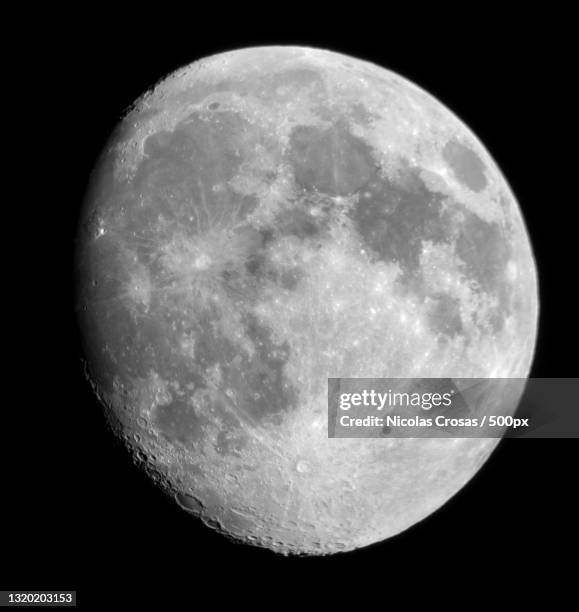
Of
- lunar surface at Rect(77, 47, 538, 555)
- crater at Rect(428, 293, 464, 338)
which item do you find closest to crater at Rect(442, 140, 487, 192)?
lunar surface at Rect(77, 47, 538, 555)

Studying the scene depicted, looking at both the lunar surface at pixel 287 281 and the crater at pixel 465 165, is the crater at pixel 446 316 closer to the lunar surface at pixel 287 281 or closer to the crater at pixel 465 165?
the lunar surface at pixel 287 281

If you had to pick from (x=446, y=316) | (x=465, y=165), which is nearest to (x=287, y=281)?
(x=446, y=316)

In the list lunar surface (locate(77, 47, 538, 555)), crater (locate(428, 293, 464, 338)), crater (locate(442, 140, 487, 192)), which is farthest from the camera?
crater (locate(442, 140, 487, 192))

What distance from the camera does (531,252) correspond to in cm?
659

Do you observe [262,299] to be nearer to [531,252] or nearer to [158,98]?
[158,98]

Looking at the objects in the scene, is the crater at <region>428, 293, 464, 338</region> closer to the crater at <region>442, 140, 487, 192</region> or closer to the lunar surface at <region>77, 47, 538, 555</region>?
the lunar surface at <region>77, 47, 538, 555</region>

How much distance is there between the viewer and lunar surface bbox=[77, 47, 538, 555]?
533 cm

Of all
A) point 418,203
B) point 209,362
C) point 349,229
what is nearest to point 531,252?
point 418,203

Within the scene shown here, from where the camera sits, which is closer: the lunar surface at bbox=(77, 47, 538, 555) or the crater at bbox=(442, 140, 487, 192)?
the lunar surface at bbox=(77, 47, 538, 555)

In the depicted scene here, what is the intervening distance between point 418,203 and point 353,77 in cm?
139

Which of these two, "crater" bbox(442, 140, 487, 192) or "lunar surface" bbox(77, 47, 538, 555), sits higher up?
"crater" bbox(442, 140, 487, 192)

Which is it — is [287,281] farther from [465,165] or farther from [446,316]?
[465,165]

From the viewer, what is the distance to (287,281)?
5281mm

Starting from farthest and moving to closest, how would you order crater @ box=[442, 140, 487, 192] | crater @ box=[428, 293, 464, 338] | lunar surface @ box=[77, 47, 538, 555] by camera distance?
crater @ box=[442, 140, 487, 192] < crater @ box=[428, 293, 464, 338] < lunar surface @ box=[77, 47, 538, 555]
